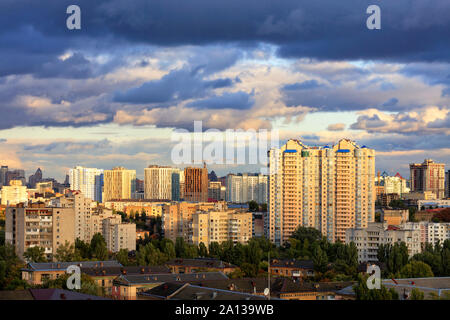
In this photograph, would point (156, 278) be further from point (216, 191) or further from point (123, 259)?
point (216, 191)

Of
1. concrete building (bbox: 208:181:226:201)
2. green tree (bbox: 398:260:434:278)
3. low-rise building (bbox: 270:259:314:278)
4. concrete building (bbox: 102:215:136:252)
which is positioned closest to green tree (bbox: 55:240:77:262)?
low-rise building (bbox: 270:259:314:278)

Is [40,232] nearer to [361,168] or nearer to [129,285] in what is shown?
[129,285]

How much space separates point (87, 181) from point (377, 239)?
46.2 m

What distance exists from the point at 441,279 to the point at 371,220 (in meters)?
19.0

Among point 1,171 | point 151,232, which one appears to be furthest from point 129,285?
point 1,171

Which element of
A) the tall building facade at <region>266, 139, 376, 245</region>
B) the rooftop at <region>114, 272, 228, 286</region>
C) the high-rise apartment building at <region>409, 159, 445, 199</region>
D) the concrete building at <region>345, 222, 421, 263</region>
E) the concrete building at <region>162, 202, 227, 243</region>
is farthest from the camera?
the high-rise apartment building at <region>409, 159, 445, 199</region>

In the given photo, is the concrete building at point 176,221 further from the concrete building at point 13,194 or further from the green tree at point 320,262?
the concrete building at point 13,194

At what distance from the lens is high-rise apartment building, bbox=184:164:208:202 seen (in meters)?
73.9

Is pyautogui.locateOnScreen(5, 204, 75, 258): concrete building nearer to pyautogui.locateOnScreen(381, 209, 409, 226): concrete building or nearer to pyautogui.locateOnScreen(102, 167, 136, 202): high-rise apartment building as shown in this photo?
pyautogui.locateOnScreen(381, 209, 409, 226): concrete building

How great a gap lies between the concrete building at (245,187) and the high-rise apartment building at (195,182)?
3.97 m

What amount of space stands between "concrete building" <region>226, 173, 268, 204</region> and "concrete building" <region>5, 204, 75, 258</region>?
41845 mm

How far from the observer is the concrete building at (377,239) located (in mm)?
36000

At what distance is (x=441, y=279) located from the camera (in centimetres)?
2489

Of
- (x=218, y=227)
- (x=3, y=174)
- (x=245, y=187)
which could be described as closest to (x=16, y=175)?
(x=3, y=174)
